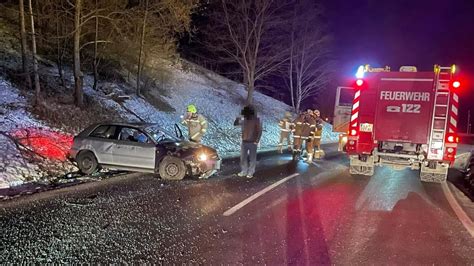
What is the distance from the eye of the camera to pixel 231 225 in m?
6.00

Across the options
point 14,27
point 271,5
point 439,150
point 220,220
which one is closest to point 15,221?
point 220,220

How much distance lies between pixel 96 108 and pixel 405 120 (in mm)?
11840

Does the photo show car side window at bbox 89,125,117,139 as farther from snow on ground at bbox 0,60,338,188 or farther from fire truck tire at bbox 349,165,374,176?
fire truck tire at bbox 349,165,374,176

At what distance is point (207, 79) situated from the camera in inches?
1293

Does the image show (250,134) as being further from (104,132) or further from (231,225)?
(231,225)

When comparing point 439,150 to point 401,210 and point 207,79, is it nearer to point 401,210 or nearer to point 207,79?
point 401,210

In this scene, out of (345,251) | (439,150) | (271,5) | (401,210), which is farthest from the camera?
(271,5)

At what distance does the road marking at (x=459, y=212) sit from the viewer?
6.47 meters

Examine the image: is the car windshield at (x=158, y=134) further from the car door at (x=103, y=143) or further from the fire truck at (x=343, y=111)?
the fire truck at (x=343, y=111)

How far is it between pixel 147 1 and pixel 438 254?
17012 millimetres

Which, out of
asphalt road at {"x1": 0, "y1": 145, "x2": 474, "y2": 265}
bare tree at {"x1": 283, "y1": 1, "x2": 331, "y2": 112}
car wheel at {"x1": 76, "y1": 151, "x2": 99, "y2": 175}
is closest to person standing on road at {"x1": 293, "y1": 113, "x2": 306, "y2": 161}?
asphalt road at {"x1": 0, "y1": 145, "x2": 474, "y2": 265}

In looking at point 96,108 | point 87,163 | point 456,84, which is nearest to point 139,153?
point 87,163

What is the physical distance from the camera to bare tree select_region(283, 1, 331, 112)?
28281 millimetres

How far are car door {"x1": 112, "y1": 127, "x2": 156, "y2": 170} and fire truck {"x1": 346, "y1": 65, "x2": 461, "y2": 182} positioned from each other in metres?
5.17
